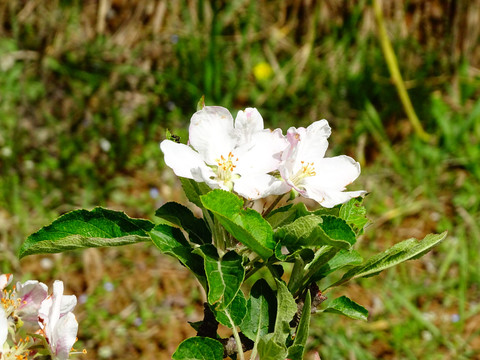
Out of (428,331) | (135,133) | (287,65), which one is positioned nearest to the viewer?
(428,331)

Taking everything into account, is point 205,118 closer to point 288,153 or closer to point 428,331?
point 288,153

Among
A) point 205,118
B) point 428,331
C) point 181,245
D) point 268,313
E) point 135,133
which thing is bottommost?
point 428,331

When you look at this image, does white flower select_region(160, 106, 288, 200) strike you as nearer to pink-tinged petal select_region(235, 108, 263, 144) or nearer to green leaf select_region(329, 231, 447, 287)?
pink-tinged petal select_region(235, 108, 263, 144)

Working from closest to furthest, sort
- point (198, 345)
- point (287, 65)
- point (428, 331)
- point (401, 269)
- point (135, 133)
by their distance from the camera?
point (198, 345), point (428, 331), point (401, 269), point (135, 133), point (287, 65)

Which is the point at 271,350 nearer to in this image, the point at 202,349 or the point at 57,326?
the point at 202,349

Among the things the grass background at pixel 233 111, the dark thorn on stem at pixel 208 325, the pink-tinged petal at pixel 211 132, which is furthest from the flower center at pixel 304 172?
the grass background at pixel 233 111

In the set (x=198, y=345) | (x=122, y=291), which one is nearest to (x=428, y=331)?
(x=122, y=291)
